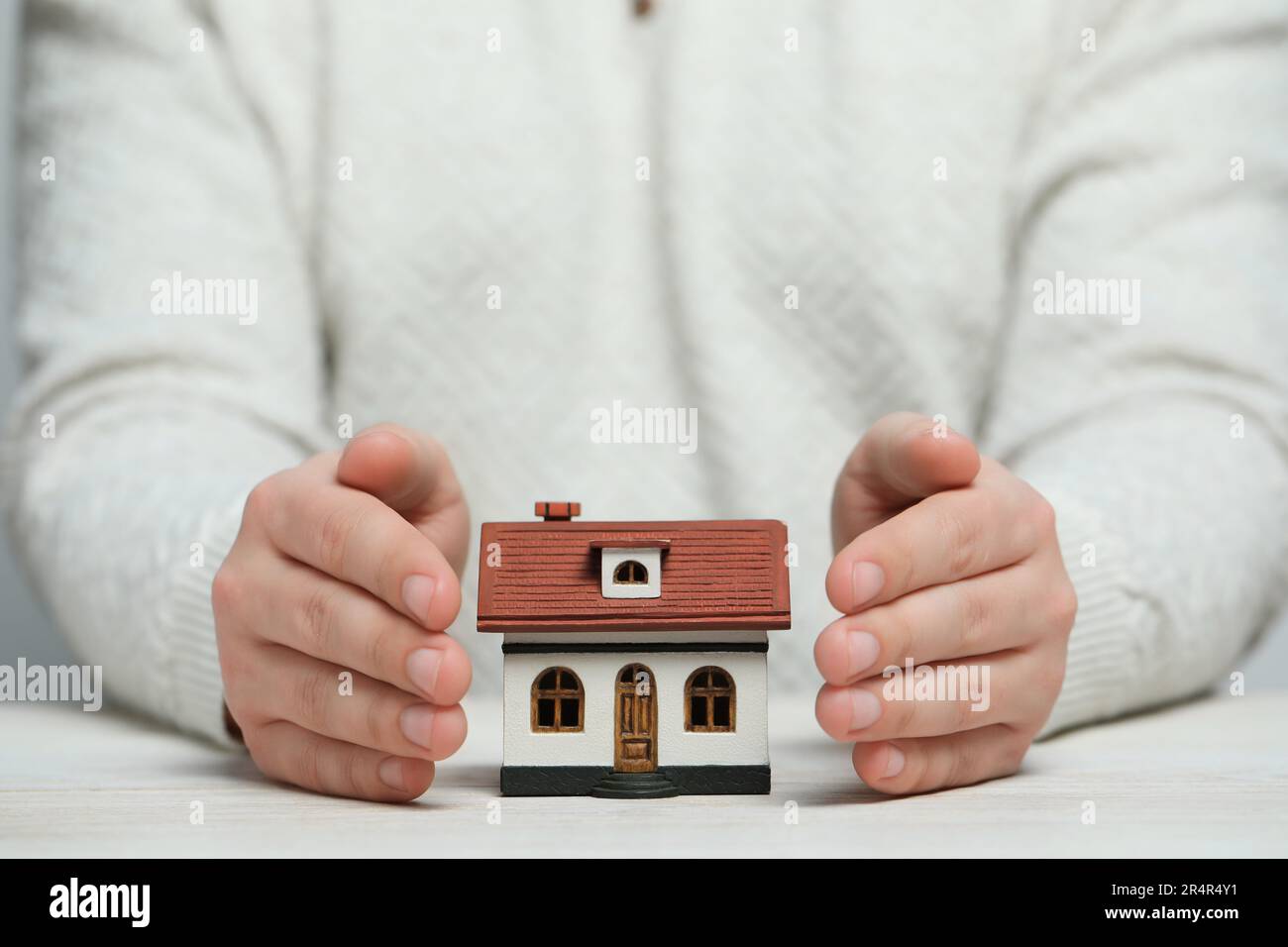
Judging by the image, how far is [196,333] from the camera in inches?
56.0

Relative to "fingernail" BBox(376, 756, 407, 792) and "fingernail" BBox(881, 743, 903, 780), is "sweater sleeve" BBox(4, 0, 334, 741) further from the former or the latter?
"fingernail" BBox(881, 743, 903, 780)

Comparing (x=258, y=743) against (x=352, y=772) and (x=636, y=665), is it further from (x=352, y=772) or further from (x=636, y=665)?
(x=636, y=665)

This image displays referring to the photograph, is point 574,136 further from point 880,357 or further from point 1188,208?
point 1188,208

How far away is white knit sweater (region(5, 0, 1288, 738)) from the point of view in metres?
1.49

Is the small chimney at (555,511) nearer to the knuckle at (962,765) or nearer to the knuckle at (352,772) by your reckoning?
the knuckle at (352,772)

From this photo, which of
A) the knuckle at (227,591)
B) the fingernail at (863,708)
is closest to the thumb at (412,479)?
the knuckle at (227,591)

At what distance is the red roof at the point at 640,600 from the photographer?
2.81 ft

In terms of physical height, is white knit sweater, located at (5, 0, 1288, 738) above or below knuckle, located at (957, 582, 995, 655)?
above

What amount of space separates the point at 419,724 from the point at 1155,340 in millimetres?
999

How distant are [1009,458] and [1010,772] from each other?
1.93 ft

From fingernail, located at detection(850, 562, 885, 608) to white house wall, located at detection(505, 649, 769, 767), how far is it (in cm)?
10

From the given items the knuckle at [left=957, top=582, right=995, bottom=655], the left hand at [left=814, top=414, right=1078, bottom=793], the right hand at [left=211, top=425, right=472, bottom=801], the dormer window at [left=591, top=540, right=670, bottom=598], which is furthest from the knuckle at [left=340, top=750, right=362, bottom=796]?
the knuckle at [left=957, top=582, right=995, bottom=655]

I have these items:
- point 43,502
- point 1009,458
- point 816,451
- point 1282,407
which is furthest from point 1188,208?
point 43,502

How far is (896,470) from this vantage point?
93cm
